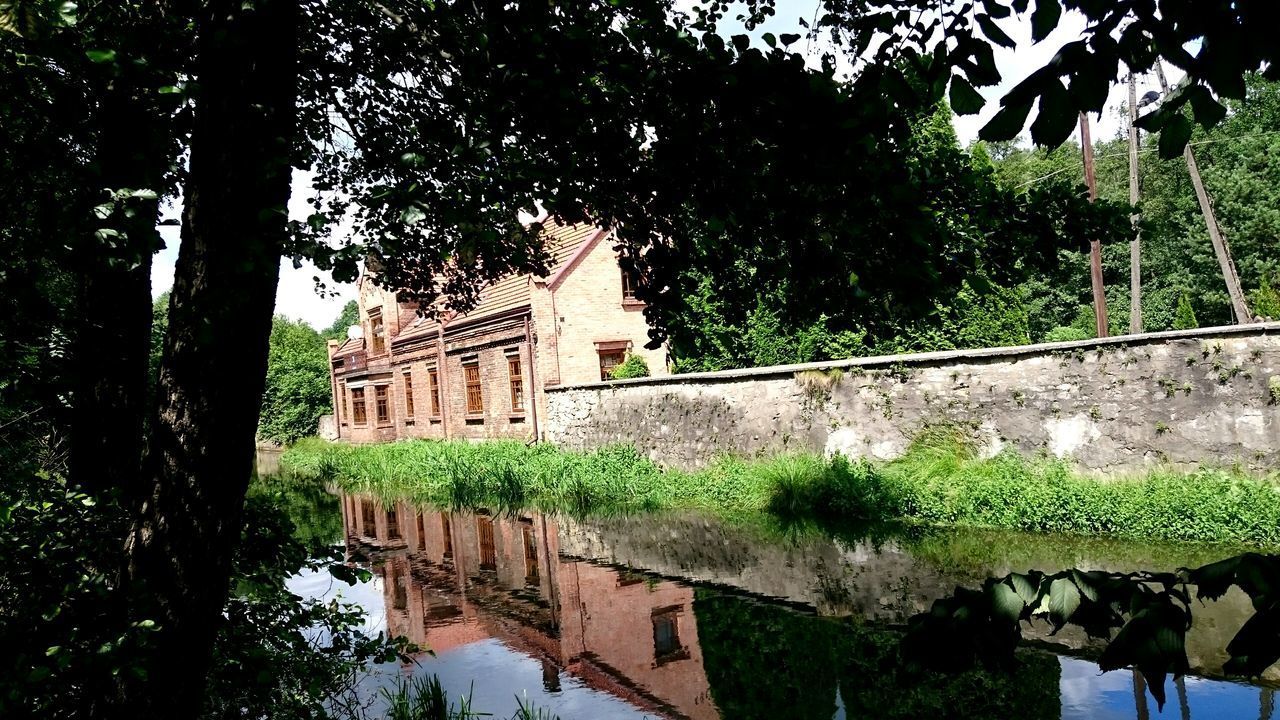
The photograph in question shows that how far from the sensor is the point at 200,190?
296 cm

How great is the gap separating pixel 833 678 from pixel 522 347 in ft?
49.8

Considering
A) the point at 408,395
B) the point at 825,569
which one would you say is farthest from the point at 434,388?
the point at 825,569

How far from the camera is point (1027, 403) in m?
10.8

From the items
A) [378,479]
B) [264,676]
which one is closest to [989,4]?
[264,676]

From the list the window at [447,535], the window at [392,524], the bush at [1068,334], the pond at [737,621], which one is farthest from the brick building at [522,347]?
the bush at [1068,334]

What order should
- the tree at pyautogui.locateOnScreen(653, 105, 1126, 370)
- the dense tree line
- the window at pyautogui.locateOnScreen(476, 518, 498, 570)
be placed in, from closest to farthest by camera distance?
the tree at pyautogui.locateOnScreen(653, 105, 1126, 370), the dense tree line, the window at pyautogui.locateOnScreen(476, 518, 498, 570)

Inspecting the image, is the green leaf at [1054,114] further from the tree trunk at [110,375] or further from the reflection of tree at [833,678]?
the tree trunk at [110,375]

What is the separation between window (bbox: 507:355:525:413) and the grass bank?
2114mm

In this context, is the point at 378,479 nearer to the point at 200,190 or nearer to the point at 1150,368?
the point at 1150,368

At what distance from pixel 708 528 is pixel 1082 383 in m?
5.33

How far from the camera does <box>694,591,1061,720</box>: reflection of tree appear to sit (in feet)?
17.2

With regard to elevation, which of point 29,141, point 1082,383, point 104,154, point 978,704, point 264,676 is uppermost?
point 29,141

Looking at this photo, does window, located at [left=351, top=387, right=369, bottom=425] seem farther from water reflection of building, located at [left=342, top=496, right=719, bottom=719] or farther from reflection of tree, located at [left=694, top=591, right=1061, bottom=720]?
reflection of tree, located at [left=694, top=591, right=1061, bottom=720]

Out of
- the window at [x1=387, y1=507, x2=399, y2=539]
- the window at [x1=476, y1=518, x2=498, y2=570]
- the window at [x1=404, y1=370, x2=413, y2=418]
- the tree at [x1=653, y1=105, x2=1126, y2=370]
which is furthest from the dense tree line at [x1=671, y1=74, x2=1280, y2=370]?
the window at [x1=404, y1=370, x2=413, y2=418]
